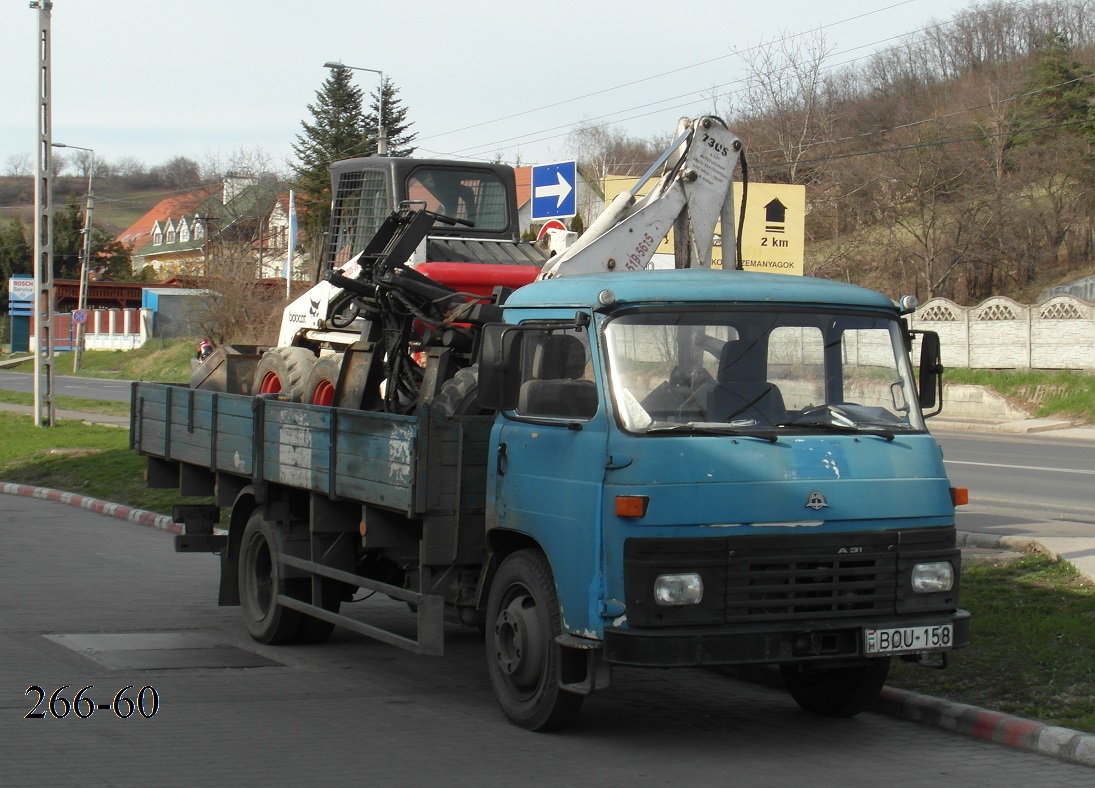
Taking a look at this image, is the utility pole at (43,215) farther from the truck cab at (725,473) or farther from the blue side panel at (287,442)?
the truck cab at (725,473)

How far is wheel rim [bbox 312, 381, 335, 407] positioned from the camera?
32.9 feet

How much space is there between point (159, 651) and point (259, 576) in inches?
38.0

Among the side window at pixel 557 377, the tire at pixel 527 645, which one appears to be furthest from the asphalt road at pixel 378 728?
the side window at pixel 557 377

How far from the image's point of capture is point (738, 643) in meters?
5.77

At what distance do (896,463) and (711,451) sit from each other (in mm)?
972

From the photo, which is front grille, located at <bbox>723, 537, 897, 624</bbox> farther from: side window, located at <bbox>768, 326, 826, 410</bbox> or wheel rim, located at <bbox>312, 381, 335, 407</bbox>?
wheel rim, located at <bbox>312, 381, 335, 407</bbox>

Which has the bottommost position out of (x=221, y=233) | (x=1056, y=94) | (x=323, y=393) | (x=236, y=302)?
(x=323, y=393)

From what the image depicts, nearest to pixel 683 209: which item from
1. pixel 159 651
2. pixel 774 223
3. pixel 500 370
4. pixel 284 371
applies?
pixel 500 370

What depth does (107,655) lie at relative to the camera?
8312mm

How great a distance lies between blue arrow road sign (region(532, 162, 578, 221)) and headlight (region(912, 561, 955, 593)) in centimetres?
1057

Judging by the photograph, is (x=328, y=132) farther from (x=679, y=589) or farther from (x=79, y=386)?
(x=679, y=589)

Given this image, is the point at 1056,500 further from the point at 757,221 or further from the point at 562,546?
the point at 757,221

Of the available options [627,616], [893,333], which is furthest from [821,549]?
[893,333]

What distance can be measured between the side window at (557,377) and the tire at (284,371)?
393 cm
